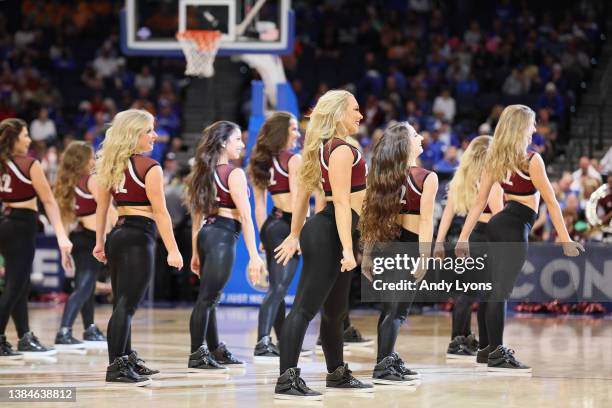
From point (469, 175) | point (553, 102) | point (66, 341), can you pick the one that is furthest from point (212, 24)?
point (553, 102)

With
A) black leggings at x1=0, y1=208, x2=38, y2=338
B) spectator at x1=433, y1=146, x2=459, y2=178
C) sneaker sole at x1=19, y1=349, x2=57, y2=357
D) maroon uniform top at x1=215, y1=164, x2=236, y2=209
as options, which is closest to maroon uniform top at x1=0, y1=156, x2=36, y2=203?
black leggings at x1=0, y1=208, x2=38, y2=338

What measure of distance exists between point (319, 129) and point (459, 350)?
11.0 feet

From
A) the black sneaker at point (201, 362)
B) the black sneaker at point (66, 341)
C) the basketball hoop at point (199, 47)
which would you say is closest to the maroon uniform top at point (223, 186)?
the black sneaker at point (201, 362)

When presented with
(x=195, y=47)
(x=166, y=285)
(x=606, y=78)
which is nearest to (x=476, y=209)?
(x=195, y=47)

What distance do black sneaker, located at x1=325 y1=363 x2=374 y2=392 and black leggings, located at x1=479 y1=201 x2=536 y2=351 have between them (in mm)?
1520

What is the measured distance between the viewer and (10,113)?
21.6 meters

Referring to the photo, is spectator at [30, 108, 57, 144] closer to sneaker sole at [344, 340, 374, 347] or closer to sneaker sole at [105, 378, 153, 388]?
sneaker sole at [344, 340, 374, 347]

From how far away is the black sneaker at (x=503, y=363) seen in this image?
28.3 feet

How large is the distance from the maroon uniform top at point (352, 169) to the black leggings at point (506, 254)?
1745 mm

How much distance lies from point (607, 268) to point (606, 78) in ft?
38.0

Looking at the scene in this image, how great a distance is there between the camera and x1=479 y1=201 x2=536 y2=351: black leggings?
8.56m

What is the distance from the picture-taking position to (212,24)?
1405cm

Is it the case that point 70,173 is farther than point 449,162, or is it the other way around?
point 449,162

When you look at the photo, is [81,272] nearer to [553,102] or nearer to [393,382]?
[393,382]
